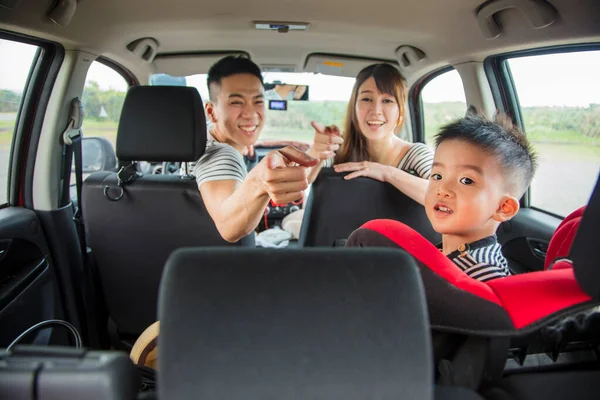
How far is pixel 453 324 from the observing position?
79 cm

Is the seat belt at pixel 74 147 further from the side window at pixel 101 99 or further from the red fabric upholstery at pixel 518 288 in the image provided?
the red fabric upholstery at pixel 518 288

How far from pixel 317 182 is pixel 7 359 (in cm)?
149

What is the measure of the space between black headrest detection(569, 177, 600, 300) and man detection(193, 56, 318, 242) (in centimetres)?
89

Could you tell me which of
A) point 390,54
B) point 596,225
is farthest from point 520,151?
point 390,54

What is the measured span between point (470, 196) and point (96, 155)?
3040 mm

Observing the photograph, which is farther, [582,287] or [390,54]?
[390,54]

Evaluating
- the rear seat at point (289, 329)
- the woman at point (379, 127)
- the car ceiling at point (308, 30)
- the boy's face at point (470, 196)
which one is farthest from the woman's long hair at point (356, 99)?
the rear seat at point (289, 329)

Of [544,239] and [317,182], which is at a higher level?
[317,182]

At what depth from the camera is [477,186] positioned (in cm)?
129

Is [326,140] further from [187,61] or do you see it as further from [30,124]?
[187,61]

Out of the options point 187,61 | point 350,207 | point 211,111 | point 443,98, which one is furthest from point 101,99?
point 443,98

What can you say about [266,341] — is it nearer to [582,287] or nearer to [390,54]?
[582,287]

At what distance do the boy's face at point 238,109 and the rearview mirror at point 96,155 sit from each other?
147 cm

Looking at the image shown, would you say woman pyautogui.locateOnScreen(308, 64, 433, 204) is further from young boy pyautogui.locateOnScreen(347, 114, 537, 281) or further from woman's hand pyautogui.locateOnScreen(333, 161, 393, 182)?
young boy pyautogui.locateOnScreen(347, 114, 537, 281)
